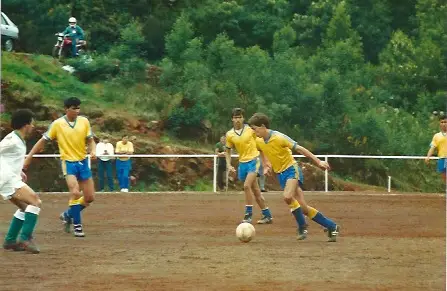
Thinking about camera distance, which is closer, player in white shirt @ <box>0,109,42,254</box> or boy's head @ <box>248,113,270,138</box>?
player in white shirt @ <box>0,109,42,254</box>

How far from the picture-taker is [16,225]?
15.7m

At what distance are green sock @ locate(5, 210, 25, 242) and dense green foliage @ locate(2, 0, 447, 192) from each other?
24.6 meters

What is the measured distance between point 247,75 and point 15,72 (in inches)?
366

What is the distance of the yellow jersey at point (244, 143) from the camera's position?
20.6m

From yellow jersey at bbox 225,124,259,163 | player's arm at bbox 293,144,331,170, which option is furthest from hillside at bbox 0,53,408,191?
player's arm at bbox 293,144,331,170

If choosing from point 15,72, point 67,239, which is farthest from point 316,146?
point 67,239

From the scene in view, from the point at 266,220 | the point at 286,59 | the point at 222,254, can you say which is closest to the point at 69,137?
the point at 222,254

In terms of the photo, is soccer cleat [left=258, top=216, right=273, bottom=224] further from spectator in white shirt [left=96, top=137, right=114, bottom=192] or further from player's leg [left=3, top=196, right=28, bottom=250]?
spectator in white shirt [left=96, top=137, right=114, bottom=192]

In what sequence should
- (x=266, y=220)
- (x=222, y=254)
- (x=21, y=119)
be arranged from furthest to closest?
(x=266, y=220) → (x=222, y=254) → (x=21, y=119)

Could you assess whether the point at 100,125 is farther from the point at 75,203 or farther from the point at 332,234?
the point at 332,234

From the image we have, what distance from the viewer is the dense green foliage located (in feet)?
142

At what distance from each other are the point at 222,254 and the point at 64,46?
28201mm

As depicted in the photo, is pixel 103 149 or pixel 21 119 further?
pixel 103 149

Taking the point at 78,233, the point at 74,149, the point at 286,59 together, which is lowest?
the point at 78,233
